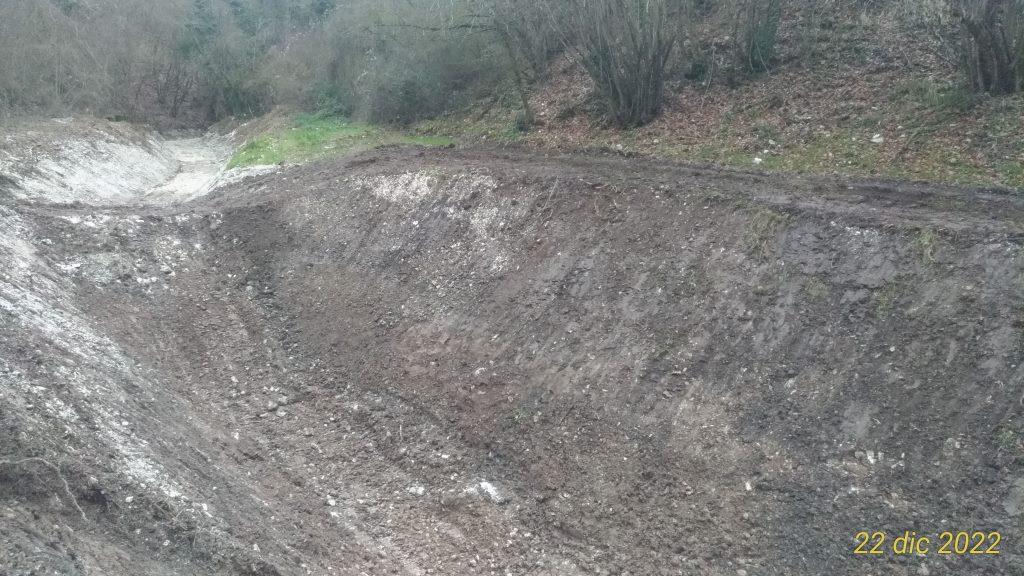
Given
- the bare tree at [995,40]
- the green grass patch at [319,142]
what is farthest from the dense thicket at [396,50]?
the green grass patch at [319,142]

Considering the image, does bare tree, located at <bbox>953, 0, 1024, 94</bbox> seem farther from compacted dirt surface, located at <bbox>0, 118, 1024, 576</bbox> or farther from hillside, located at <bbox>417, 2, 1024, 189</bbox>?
compacted dirt surface, located at <bbox>0, 118, 1024, 576</bbox>

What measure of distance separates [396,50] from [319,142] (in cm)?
382

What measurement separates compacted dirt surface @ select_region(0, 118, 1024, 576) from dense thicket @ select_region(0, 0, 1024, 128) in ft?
8.86

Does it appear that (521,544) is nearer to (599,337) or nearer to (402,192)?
(599,337)

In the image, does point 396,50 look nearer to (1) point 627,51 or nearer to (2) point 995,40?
(1) point 627,51

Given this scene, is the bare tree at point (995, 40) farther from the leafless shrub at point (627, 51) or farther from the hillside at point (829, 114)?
the leafless shrub at point (627, 51)

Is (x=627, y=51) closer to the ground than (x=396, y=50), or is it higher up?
higher up

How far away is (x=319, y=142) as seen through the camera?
1875 cm

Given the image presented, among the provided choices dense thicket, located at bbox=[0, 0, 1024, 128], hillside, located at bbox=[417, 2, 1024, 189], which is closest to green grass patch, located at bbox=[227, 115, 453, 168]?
dense thicket, located at bbox=[0, 0, 1024, 128]

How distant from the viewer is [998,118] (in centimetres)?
887

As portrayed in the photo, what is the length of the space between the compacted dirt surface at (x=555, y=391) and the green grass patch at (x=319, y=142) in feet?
19.4

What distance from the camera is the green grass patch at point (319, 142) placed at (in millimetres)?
16969

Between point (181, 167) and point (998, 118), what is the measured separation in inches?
825

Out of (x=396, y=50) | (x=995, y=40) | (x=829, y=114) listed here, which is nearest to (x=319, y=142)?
(x=396, y=50)
